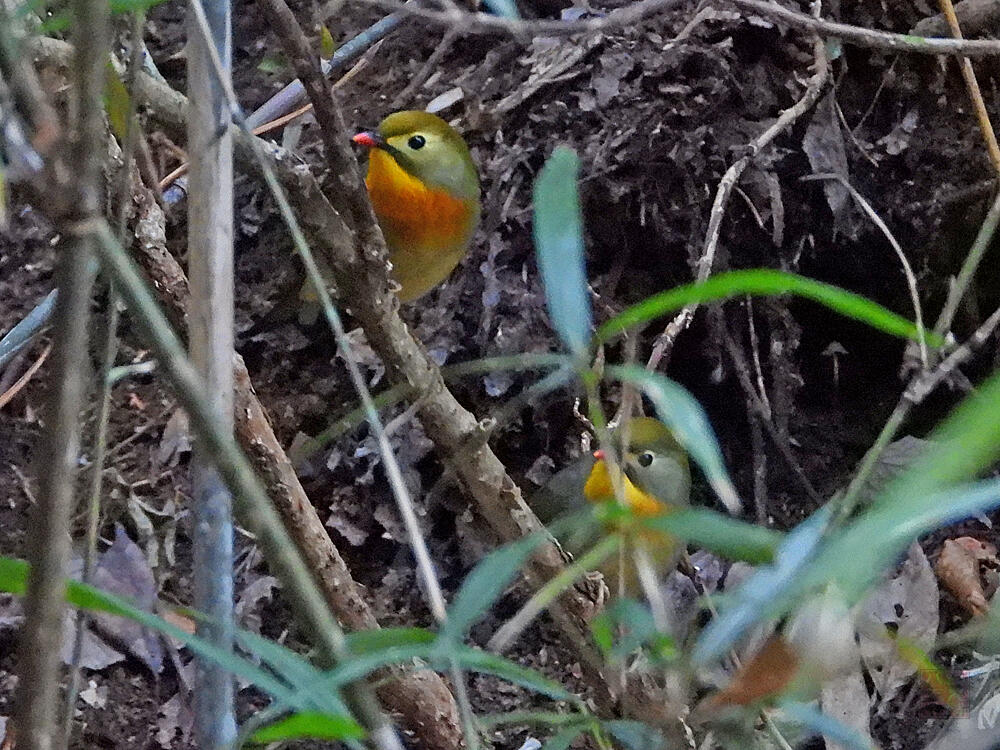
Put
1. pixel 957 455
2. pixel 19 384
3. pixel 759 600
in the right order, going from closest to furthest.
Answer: pixel 957 455
pixel 759 600
pixel 19 384

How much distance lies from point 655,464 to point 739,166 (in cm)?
73

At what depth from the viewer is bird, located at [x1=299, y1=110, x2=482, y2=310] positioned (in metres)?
2.74

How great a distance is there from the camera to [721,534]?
0.60 metres

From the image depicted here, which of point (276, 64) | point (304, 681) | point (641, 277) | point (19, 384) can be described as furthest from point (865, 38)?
point (19, 384)

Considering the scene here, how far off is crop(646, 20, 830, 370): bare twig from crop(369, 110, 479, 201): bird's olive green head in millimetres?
674

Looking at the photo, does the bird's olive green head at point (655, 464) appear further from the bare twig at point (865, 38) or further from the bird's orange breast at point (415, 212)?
the bare twig at point (865, 38)

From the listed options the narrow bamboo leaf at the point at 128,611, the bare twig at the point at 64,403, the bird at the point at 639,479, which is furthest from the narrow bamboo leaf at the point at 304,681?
the bird at the point at 639,479

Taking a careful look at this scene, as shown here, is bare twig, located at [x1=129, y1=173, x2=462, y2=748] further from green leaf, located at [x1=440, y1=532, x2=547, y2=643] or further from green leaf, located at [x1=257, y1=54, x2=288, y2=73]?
green leaf, located at [x1=257, y1=54, x2=288, y2=73]

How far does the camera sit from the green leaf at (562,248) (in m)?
0.69

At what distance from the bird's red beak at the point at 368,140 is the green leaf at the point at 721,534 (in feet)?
7.36

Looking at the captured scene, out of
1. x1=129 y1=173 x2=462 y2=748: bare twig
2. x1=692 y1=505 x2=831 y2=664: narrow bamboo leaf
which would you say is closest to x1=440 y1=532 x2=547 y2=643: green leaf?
x1=692 y1=505 x2=831 y2=664: narrow bamboo leaf

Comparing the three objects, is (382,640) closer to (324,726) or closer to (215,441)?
(324,726)

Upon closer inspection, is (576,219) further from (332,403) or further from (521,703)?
(332,403)

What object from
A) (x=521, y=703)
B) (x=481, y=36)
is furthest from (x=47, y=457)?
(x=481, y=36)
